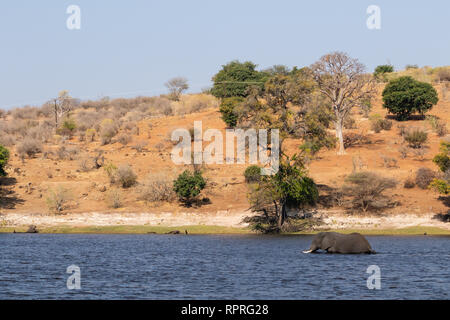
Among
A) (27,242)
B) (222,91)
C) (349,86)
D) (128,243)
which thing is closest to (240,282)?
(128,243)

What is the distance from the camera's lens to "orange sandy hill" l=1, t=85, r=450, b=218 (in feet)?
184

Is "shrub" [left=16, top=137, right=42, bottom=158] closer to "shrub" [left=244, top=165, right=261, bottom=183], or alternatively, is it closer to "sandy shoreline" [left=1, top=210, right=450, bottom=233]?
"sandy shoreline" [left=1, top=210, right=450, bottom=233]

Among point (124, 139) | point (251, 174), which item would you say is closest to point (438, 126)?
point (251, 174)

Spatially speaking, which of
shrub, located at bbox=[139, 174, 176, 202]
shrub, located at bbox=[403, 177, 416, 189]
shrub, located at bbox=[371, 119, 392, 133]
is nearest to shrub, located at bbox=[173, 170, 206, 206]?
shrub, located at bbox=[139, 174, 176, 202]

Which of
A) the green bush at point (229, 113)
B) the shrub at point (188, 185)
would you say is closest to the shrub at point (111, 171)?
the shrub at point (188, 185)

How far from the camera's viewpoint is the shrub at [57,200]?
55.8 meters

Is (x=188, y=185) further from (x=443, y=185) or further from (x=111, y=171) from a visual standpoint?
(x=443, y=185)

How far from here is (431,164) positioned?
6425 cm

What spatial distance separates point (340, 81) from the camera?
69.9m

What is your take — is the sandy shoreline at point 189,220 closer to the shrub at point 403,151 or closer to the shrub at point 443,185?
the shrub at point 443,185

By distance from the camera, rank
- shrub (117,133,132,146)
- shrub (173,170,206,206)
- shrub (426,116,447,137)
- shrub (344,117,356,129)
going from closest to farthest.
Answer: shrub (173,170,206,206), shrub (426,116,447,137), shrub (117,133,132,146), shrub (344,117,356,129)

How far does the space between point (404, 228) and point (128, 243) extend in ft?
67.7

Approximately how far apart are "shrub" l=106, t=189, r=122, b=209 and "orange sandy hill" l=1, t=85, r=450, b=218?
0.48m
